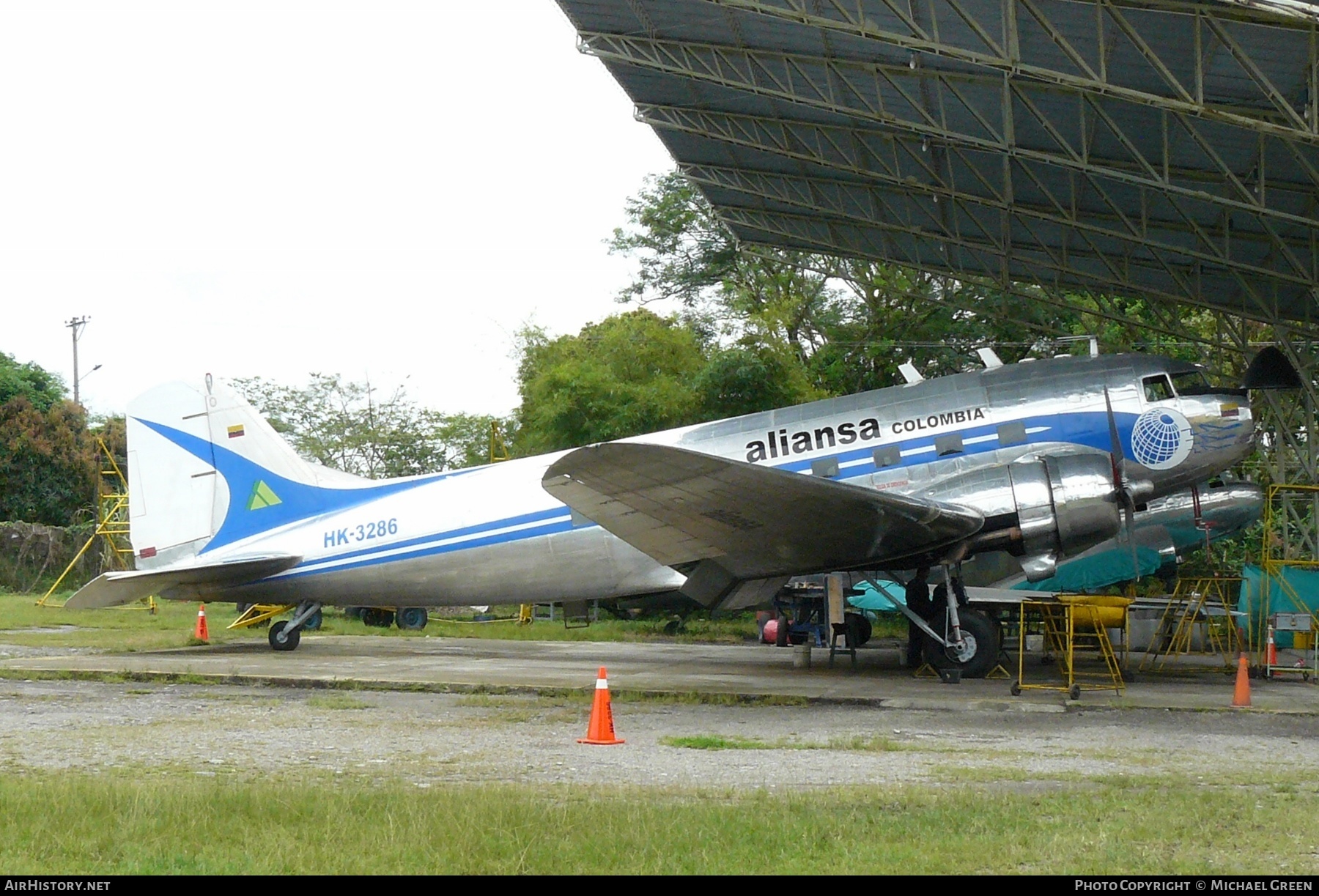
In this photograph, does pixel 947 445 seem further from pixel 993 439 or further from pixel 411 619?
pixel 411 619

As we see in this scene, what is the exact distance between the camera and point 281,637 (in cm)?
1833

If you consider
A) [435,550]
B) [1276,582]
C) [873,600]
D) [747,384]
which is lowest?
[873,600]

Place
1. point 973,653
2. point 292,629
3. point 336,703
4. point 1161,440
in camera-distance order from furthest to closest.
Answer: point 292,629 → point 1161,440 → point 973,653 → point 336,703

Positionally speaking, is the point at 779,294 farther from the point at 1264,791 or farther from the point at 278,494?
the point at 1264,791

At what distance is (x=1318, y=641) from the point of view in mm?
16812

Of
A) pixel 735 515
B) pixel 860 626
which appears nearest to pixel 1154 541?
pixel 860 626

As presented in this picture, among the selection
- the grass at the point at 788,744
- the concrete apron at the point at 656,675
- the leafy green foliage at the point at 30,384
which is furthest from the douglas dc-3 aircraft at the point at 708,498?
the leafy green foliage at the point at 30,384

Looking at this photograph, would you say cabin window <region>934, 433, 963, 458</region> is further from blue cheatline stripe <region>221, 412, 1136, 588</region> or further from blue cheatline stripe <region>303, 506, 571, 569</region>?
blue cheatline stripe <region>303, 506, 571, 569</region>

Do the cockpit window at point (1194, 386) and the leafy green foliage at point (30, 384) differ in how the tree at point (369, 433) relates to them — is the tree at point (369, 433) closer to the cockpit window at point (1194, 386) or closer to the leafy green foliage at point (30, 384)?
the leafy green foliage at point (30, 384)

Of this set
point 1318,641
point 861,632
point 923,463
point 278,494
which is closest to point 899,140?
point 923,463

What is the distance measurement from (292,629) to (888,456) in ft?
30.5

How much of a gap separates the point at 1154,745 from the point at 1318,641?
327 inches

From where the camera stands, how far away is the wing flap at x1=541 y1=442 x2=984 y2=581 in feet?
40.0

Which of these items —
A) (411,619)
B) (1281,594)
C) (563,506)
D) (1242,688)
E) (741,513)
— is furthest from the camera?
(411,619)
